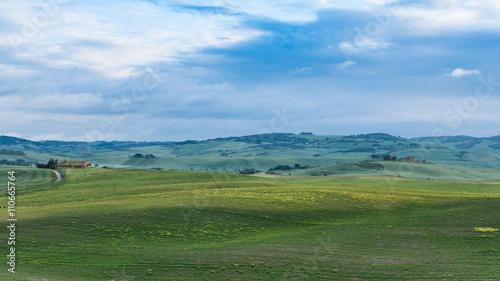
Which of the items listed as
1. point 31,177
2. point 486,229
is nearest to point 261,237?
point 486,229

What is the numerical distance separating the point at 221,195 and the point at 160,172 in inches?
2832

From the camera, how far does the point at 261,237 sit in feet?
217

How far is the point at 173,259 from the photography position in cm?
5412

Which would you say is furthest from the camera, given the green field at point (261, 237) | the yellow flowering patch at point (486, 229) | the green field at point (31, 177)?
the green field at point (31, 177)

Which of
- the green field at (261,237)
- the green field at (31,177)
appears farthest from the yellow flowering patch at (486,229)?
the green field at (31,177)

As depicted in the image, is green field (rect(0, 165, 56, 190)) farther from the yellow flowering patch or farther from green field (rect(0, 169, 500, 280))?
the yellow flowering patch

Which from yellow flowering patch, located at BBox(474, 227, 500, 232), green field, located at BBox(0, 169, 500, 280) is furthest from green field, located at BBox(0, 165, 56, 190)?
yellow flowering patch, located at BBox(474, 227, 500, 232)

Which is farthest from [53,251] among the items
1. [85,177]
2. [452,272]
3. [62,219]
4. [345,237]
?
[85,177]

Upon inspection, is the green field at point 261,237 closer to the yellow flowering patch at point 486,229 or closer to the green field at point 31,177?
the yellow flowering patch at point 486,229

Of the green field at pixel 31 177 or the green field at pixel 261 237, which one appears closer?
the green field at pixel 261 237

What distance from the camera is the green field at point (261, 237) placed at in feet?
166

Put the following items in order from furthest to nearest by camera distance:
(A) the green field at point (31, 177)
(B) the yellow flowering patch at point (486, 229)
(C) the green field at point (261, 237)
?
(A) the green field at point (31, 177) < (B) the yellow flowering patch at point (486, 229) < (C) the green field at point (261, 237)

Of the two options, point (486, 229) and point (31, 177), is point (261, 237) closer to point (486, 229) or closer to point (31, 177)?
point (486, 229)

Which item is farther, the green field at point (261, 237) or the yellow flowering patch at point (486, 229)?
the yellow flowering patch at point (486, 229)
